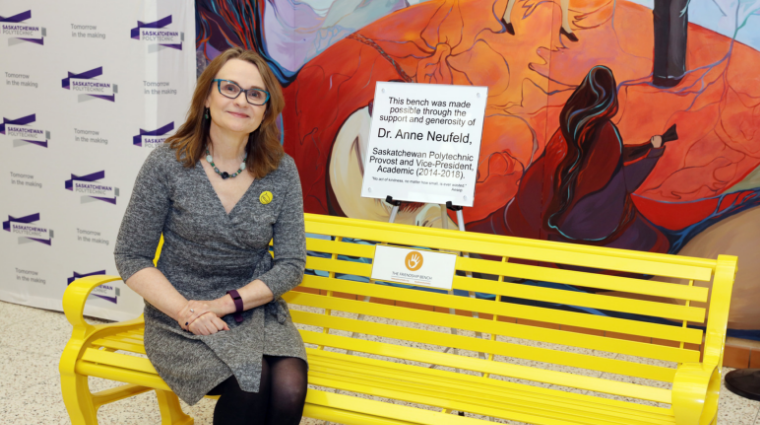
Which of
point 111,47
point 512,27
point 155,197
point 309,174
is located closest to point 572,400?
point 155,197

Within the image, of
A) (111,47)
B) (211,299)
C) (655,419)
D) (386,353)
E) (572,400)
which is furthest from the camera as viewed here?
(111,47)

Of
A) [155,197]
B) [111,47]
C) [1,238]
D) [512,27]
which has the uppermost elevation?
[512,27]

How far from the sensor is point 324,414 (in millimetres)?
1837

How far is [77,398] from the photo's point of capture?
2.06 m

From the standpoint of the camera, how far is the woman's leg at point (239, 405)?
1761 mm

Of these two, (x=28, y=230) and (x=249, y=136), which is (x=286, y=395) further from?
(x=28, y=230)

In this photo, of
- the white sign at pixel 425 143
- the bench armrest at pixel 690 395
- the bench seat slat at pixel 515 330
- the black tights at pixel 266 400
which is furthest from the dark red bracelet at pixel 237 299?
the bench armrest at pixel 690 395

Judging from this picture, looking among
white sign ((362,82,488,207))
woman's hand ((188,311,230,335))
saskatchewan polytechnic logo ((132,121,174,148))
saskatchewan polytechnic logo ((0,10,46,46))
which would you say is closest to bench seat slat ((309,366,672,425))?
woman's hand ((188,311,230,335))

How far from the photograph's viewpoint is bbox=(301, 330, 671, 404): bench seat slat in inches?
75.7

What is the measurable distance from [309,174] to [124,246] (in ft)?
8.06

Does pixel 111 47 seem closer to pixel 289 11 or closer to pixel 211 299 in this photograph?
pixel 289 11

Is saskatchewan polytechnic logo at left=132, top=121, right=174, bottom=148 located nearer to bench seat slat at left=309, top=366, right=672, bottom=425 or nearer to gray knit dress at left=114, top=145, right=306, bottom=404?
gray knit dress at left=114, top=145, right=306, bottom=404

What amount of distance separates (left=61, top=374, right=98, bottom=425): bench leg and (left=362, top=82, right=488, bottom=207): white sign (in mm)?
1471

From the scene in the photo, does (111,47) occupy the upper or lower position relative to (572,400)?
upper
